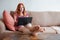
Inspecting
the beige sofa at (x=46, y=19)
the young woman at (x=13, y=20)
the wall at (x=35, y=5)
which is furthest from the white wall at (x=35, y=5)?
the young woman at (x=13, y=20)

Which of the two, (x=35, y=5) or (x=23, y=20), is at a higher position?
(x=35, y=5)

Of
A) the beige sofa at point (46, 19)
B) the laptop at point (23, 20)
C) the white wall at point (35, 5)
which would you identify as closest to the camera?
the laptop at point (23, 20)

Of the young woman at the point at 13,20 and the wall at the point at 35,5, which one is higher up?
the wall at the point at 35,5

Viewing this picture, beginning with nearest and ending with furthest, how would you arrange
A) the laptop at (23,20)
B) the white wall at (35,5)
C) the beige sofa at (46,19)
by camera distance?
the laptop at (23,20) < the beige sofa at (46,19) < the white wall at (35,5)

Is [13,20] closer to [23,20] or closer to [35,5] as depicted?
[23,20]

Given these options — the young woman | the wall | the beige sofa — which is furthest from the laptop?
the wall

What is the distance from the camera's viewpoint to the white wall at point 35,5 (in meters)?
3.72

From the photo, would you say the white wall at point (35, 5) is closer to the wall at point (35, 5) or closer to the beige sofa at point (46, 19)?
the wall at point (35, 5)

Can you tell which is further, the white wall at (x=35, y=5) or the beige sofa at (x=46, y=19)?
the white wall at (x=35, y=5)

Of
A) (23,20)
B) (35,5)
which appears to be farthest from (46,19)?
(23,20)

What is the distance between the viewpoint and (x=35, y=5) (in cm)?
387

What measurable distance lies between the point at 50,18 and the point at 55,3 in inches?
21.8

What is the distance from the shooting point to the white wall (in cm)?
372

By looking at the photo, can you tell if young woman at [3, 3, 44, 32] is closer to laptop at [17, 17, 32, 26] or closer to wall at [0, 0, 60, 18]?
laptop at [17, 17, 32, 26]
